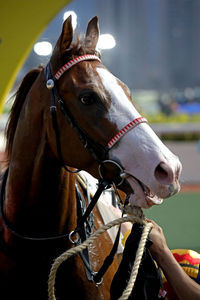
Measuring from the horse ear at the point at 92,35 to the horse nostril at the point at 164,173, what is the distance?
0.69 m

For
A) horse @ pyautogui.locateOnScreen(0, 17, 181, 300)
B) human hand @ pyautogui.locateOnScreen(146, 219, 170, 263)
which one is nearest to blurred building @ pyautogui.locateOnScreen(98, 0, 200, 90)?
horse @ pyautogui.locateOnScreen(0, 17, 181, 300)

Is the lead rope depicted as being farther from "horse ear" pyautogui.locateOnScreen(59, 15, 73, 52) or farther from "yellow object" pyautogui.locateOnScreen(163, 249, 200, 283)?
"horse ear" pyautogui.locateOnScreen(59, 15, 73, 52)

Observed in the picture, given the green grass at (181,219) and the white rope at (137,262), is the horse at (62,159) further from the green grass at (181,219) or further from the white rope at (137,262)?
the green grass at (181,219)

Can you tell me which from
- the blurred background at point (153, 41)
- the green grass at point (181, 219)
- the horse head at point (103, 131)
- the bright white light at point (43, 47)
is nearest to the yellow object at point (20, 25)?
the bright white light at point (43, 47)

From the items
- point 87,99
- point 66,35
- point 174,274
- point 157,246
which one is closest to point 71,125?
point 87,99

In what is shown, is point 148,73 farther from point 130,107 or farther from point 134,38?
point 130,107

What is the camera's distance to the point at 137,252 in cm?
186

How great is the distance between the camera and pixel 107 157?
76.2 inches

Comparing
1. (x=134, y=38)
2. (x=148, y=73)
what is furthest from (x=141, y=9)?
(x=148, y=73)

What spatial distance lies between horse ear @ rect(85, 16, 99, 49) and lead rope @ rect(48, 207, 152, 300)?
2.51ft

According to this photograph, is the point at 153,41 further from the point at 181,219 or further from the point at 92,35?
the point at 92,35

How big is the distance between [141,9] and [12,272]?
28180mm

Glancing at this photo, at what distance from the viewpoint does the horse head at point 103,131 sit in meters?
1.81

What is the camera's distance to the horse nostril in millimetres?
1759
